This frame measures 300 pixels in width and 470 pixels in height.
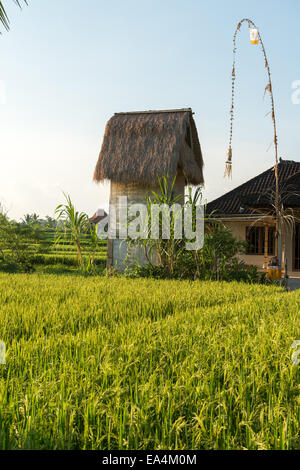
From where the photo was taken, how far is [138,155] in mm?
10094

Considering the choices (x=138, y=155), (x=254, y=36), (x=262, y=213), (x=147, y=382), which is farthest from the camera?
(x=262, y=213)

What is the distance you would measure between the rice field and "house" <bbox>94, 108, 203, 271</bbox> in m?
6.34

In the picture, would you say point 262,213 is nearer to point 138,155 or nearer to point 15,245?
point 138,155

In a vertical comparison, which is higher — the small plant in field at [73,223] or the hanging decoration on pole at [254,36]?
the hanging decoration on pole at [254,36]

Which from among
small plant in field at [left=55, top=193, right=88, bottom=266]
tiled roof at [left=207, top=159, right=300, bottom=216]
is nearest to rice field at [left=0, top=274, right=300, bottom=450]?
small plant in field at [left=55, top=193, right=88, bottom=266]

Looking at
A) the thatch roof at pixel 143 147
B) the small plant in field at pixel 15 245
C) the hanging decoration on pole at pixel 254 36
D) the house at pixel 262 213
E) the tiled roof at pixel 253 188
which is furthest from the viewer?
the tiled roof at pixel 253 188

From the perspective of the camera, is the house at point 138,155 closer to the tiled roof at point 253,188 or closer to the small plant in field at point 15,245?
the small plant in field at point 15,245

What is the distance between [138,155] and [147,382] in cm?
860

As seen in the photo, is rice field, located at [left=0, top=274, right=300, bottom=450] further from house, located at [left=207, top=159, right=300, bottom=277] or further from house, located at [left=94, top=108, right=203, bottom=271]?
house, located at [left=207, top=159, right=300, bottom=277]

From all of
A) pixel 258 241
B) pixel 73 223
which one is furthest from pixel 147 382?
pixel 258 241

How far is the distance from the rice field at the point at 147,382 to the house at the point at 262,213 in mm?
7373

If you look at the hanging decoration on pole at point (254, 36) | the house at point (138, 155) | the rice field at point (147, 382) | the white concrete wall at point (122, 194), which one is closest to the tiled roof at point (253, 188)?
the house at point (138, 155)

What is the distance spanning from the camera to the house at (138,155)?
9.88 metres
